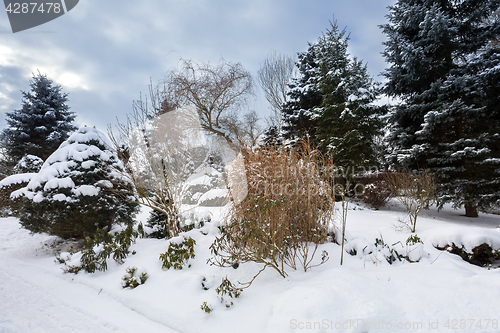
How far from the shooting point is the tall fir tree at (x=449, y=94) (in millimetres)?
5840

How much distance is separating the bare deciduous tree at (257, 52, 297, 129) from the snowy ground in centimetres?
1273

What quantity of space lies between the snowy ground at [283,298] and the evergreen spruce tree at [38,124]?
1094 cm

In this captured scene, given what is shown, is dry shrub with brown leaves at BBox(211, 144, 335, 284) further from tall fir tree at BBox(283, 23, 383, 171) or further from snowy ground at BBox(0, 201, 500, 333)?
tall fir tree at BBox(283, 23, 383, 171)

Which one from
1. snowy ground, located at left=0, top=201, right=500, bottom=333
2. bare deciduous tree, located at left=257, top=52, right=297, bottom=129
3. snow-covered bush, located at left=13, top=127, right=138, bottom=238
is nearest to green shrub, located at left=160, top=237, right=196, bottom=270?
snowy ground, located at left=0, top=201, right=500, bottom=333

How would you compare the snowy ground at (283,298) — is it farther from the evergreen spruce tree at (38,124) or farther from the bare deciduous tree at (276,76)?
the bare deciduous tree at (276,76)

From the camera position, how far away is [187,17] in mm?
5547

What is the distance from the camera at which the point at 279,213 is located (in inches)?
108

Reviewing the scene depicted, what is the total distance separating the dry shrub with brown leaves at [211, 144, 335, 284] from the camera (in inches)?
105

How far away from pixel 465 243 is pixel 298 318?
10.1ft

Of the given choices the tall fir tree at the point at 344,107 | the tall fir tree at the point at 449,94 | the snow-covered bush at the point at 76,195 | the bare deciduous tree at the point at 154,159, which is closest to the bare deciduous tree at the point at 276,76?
the tall fir tree at the point at 344,107

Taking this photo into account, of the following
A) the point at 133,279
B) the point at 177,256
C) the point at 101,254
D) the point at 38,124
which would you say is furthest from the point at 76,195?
the point at 38,124

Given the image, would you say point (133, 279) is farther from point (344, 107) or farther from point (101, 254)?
point (344, 107)

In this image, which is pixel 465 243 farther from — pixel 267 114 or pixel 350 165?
pixel 267 114

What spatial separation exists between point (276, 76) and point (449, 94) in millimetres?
10127
